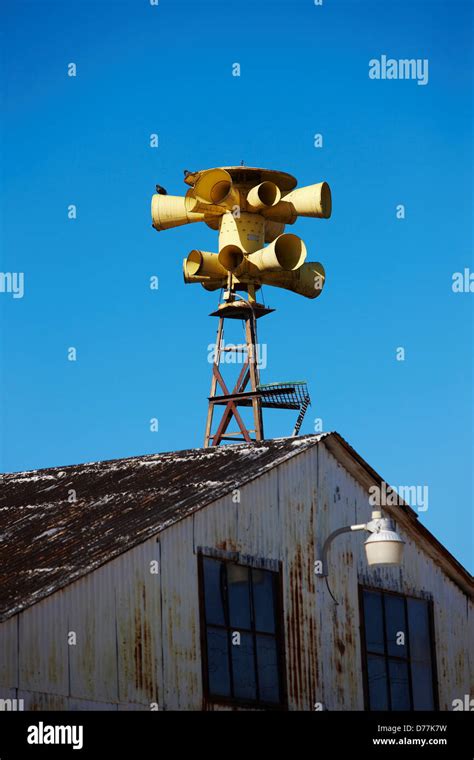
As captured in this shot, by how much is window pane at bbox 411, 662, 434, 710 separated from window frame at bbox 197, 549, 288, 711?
3.52m

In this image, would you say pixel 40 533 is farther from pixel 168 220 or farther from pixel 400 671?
pixel 168 220

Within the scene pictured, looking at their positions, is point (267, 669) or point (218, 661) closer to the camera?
point (218, 661)

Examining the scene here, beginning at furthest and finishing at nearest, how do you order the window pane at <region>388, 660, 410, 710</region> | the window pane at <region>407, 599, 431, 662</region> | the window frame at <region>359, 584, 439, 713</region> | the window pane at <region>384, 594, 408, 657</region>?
the window pane at <region>407, 599, 431, 662</region>
the window pane at <region>384, 594, 408, 657</region>
the window pane at <region>388, 660, 410, 710</region>
the window frame at <region>359, 584, 439, 713</region>

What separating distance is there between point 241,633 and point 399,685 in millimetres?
4168

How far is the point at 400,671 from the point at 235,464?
481 cm

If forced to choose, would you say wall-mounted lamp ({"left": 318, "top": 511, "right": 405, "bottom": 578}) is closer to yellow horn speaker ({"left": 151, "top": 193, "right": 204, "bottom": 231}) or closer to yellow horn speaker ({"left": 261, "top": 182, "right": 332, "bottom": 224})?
yellow horn speaker ({"left": 261, "top": 182, "right": 332, "bottom": 224})

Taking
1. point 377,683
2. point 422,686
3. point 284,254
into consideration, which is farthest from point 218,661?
point 284,254

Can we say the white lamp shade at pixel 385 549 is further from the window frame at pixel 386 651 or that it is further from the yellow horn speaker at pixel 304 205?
the yellow horn speaker at pixel 304 205

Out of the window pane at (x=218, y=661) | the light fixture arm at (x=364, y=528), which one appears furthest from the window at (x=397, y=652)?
the window pane at (x=218, y=661)

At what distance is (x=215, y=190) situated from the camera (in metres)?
43.1

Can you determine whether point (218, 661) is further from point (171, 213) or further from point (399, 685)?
point (171, 213)

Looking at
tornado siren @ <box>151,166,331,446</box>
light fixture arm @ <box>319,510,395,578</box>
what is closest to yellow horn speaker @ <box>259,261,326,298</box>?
tornado siren @ <box>151,166,331,446</box>

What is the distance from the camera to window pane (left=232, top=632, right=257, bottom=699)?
23609 mm
